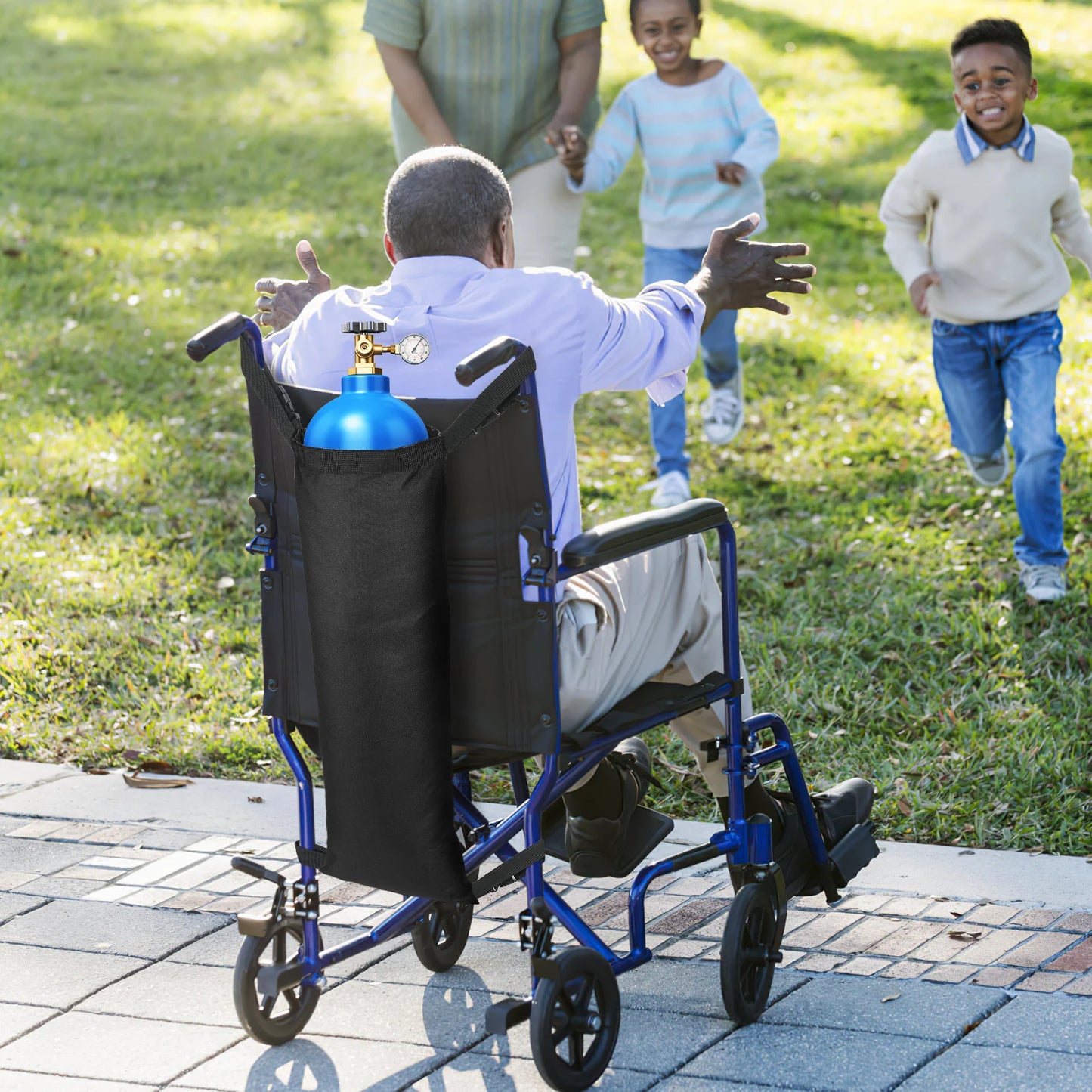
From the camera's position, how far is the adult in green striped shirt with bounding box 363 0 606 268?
19.2 ft

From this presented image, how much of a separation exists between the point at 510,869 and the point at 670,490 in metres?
3.77

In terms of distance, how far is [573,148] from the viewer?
5.69 metres

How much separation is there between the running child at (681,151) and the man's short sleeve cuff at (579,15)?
0.35 metres

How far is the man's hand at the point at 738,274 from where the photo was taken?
130 inches

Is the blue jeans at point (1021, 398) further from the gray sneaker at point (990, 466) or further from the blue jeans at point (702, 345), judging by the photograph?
the blue jeans at point (702, 345)

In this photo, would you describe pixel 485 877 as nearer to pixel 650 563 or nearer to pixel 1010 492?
pixel 650 563

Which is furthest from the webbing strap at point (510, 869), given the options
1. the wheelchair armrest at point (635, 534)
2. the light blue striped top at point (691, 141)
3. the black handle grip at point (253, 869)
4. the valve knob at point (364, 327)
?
the light blue striped top at point (691, 141)

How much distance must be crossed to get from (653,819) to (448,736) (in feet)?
2.72

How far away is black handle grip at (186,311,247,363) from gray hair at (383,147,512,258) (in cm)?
35

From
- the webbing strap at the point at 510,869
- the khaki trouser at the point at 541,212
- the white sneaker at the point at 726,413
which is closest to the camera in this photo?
the webbing strap at the point at 510,869

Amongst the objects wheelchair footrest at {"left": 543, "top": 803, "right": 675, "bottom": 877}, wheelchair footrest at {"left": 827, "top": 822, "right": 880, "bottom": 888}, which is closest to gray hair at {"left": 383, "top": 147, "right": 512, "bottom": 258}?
wheelchair footrest at {"left": 543, "top": 803, "right": 675, "bottom": 877}

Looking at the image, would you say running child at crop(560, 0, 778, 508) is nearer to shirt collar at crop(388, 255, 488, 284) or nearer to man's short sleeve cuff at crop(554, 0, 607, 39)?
man's short sleeve cuff at crop(554, 0, 607, 39)

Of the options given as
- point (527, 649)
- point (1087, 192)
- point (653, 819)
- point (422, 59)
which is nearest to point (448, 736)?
point (527, 649)

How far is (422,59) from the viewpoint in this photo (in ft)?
19.5
